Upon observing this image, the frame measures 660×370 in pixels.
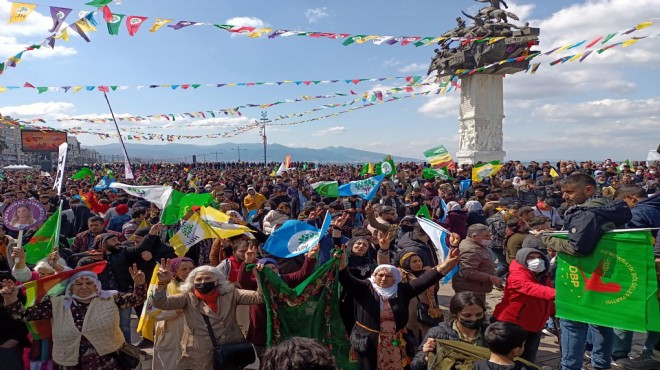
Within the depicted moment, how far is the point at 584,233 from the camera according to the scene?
12.4 feet

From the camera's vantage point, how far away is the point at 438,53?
2506 cm

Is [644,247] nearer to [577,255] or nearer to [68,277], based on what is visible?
[577,255]

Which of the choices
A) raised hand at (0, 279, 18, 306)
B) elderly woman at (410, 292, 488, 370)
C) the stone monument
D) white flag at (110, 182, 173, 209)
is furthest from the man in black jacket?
the stone monument

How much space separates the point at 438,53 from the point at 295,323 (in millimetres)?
23578

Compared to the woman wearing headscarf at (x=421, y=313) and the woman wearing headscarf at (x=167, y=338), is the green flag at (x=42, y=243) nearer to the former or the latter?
the woman wearing headscarf at (x=167, y=338)

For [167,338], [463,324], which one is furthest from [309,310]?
[463,324]

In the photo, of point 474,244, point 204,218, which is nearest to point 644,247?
point 474,244

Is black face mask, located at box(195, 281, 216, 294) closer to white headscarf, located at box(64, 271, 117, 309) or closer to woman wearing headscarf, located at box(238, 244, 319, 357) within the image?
woman wearing headscarf, located at box(238, 244, 319, 357)

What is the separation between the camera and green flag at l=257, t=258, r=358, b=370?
4004mm

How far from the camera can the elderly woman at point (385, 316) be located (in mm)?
3842

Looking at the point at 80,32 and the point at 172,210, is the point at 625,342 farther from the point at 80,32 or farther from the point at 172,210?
the point at 80,32

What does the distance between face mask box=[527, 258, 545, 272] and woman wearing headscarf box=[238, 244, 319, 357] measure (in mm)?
2028

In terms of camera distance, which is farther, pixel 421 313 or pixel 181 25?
pixel 181 25

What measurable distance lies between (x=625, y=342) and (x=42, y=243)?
7104 millimetres
